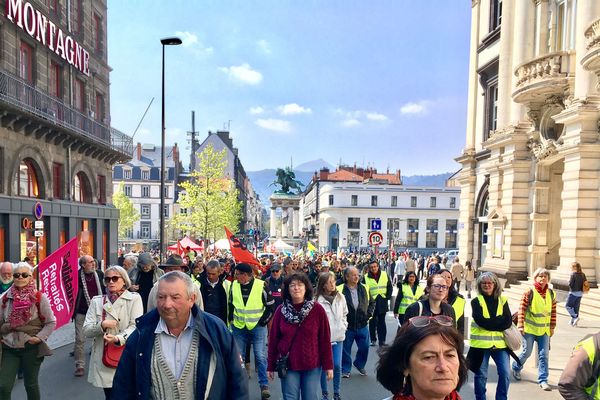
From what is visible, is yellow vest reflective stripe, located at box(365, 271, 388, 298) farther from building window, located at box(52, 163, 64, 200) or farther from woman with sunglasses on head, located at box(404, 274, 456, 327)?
building window, located at box(52, 163, 64, 200)

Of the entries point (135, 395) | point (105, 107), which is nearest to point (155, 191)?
point (105, 107)

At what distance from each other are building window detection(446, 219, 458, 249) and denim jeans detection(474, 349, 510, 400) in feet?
219

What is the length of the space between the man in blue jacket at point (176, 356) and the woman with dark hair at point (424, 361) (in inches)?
43.9

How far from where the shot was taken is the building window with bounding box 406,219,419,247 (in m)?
68.0

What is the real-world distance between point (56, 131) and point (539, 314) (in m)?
18.3

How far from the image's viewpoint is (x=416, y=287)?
26.2ft

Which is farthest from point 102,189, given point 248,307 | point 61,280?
point 248,307

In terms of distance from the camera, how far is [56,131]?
1762 cm

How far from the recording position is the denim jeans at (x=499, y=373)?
5.22 m

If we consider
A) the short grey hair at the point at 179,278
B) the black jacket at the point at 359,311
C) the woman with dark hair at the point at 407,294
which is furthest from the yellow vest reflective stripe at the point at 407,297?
the short grey hair at the point at 179,278

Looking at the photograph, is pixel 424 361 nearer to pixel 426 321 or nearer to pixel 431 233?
pixel 426 321

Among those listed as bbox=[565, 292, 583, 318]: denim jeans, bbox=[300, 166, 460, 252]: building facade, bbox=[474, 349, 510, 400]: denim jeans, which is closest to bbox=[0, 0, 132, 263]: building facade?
bbox=[474, 349, 510, 400]: denim jeans

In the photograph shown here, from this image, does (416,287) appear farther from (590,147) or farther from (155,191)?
(155,191)

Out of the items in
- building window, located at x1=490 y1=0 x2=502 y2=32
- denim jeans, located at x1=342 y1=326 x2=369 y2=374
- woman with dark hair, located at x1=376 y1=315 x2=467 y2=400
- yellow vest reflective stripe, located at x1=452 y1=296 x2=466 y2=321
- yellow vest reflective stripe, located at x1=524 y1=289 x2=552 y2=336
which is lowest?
denim jeans, located at x1=342 y1=326 x2=369 y2=374
